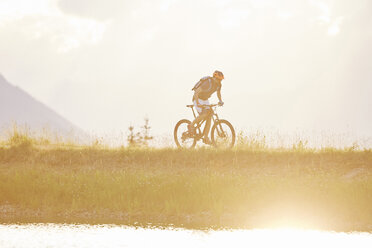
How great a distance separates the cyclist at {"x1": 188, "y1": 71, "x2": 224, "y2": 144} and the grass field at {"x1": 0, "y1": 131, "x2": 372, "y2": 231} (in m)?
0.88

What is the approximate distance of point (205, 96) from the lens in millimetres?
17656

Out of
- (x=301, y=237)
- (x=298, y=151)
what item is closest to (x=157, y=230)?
(x=301, y=237)

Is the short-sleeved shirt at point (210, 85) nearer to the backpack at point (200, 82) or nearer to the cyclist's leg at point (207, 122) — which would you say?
the backpack at point (200, 82)

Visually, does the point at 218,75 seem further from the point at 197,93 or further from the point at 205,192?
the point at 205,192

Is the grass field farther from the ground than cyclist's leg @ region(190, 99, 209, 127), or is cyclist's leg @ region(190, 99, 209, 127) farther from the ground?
cyclist's leg @ region(190, 99, 209, 127)

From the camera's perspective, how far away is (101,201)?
13883 mm

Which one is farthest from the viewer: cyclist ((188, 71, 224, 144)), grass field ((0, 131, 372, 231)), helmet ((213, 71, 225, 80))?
cyclist ((188, 71, 224, 144))

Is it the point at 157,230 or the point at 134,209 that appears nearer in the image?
the point at 157,230

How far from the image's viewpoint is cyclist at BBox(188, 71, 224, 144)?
56.6 feet

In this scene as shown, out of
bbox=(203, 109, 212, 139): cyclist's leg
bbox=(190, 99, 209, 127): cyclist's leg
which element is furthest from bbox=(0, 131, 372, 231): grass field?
bbox=(190, 99, 209, 127): cyclist's leg

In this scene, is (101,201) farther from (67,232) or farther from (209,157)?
(209,157)

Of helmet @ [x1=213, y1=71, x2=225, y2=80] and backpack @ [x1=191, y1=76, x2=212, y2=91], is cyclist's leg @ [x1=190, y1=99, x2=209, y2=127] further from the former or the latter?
helmet @ [x1=213, y1=71, x2=225, y2=80]

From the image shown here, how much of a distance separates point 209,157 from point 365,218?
21.5 ft

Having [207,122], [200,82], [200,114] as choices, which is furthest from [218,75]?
[207,122]
